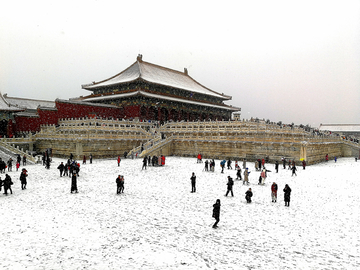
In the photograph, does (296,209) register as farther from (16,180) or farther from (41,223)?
(16,180)

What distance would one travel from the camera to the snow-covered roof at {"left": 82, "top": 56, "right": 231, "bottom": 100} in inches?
2127

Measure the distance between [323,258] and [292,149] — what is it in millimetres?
22474

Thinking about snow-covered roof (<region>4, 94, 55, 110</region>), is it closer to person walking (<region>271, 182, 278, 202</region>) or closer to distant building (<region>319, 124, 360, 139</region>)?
person walking (<region>271, 182, 278, 202</region>)

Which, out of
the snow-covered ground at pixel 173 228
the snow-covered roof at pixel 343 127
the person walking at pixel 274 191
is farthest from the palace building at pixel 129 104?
the snow-covered roof at pixel 343 127

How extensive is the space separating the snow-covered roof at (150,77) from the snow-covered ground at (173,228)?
121 ft

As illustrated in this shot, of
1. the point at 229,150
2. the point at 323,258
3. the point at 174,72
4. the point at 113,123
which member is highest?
the point at 174,72

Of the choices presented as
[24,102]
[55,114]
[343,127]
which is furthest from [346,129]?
[24,102]

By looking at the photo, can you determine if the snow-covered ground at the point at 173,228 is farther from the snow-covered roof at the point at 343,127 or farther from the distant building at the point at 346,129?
the snow-covered roof at the point at 343,127

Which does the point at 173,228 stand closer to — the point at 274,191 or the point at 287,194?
the point at 274,191

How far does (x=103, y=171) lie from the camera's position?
2466 centimetres

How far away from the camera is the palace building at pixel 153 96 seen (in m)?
49.8

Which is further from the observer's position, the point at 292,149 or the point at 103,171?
the point at 292,149

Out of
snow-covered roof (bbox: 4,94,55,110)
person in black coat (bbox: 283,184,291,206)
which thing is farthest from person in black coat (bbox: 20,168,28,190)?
snow-covered roof (bbox: 4,94,55,110)

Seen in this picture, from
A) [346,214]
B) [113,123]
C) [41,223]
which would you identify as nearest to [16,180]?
[41,223]
